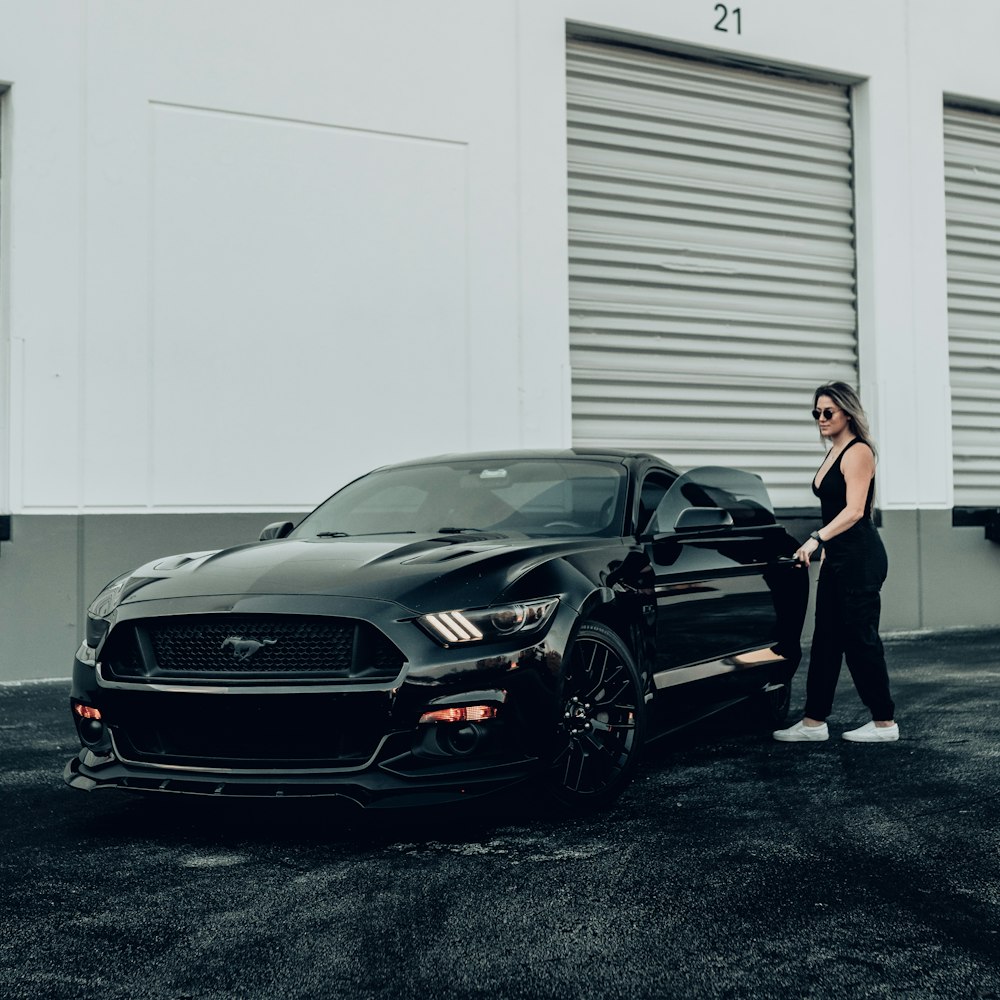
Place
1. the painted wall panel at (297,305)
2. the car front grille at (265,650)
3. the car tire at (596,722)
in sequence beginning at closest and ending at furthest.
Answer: the car front grille at (265,650) < the car tire at (596,722) < the painted wall panel at (297,305)

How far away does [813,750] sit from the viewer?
Result: 5.89 meters

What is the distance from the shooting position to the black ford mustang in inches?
156

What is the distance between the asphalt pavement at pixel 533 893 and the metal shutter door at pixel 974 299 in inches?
314

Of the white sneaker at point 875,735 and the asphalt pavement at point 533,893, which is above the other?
the white sneaker at point 875,735

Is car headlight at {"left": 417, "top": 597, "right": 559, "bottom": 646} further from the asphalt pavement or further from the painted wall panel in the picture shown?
the painted wall panel

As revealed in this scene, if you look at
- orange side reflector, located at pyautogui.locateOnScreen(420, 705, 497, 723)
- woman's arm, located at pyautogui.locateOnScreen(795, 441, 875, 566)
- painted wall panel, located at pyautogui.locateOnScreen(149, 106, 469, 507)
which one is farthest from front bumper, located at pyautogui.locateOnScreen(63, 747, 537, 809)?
painted wall panel, located at pyautogui.locateOnScreen(149, 106, 469, 507)

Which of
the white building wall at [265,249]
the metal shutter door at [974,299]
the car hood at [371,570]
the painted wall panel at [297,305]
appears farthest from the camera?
the metal shutter door at [974,299]

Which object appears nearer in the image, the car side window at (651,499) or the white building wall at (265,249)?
the car side window at (651,499)

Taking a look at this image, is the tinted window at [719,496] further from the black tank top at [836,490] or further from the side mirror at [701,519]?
the black tank top at [836,490]

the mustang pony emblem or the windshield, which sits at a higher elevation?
the windshield

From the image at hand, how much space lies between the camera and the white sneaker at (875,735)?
6.03 m

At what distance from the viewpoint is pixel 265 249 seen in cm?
932

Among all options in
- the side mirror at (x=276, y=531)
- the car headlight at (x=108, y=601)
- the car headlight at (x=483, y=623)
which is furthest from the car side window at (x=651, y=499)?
the car headlight at (x=108, y=601)

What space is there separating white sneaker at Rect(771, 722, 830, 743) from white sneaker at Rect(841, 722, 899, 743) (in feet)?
0.36
